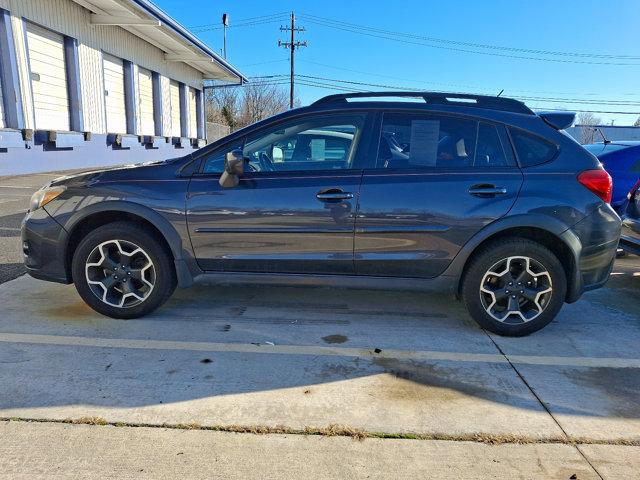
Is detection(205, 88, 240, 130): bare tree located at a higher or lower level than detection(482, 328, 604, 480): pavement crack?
higher

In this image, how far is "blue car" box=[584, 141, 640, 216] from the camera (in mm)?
6715

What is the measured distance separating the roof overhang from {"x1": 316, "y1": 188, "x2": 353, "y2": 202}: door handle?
38.3 ft

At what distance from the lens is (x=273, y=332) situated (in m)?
3.71

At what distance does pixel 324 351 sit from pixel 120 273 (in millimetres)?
1757

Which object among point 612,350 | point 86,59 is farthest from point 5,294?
point 86,59

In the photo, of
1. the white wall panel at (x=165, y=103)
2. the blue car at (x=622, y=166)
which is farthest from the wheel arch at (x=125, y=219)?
the white wall panel at (x=165, y=103)

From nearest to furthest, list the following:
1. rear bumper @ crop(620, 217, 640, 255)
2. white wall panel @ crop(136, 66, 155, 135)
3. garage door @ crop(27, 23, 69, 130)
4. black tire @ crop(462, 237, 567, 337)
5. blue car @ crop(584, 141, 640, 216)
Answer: black tire @ crop(462, 237, 567, 337) → rear bumper @ crop(620, 217, 640, 255) → blue car @ crop(584, 141, 640, 216) → garage door @ crop(27, 23, 69, 130) → white wall panel @ crop(136, 66, 155, 135)

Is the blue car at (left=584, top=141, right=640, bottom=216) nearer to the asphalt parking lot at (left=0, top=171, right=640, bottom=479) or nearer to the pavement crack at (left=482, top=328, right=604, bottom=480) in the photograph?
the asphalt parking lot at (left=0, top=171, right=640, bottom=479)

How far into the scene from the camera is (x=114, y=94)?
15500mm

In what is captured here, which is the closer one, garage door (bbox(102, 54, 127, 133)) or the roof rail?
the roof rail

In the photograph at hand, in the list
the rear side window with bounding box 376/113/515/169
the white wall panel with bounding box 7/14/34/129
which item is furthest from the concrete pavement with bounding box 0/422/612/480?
the white wall panel with bounding box 7/14/34/129

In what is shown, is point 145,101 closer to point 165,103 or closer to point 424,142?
point 165,103

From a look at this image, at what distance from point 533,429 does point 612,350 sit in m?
1.49

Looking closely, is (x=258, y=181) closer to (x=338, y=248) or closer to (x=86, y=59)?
(x=338, y=248)
